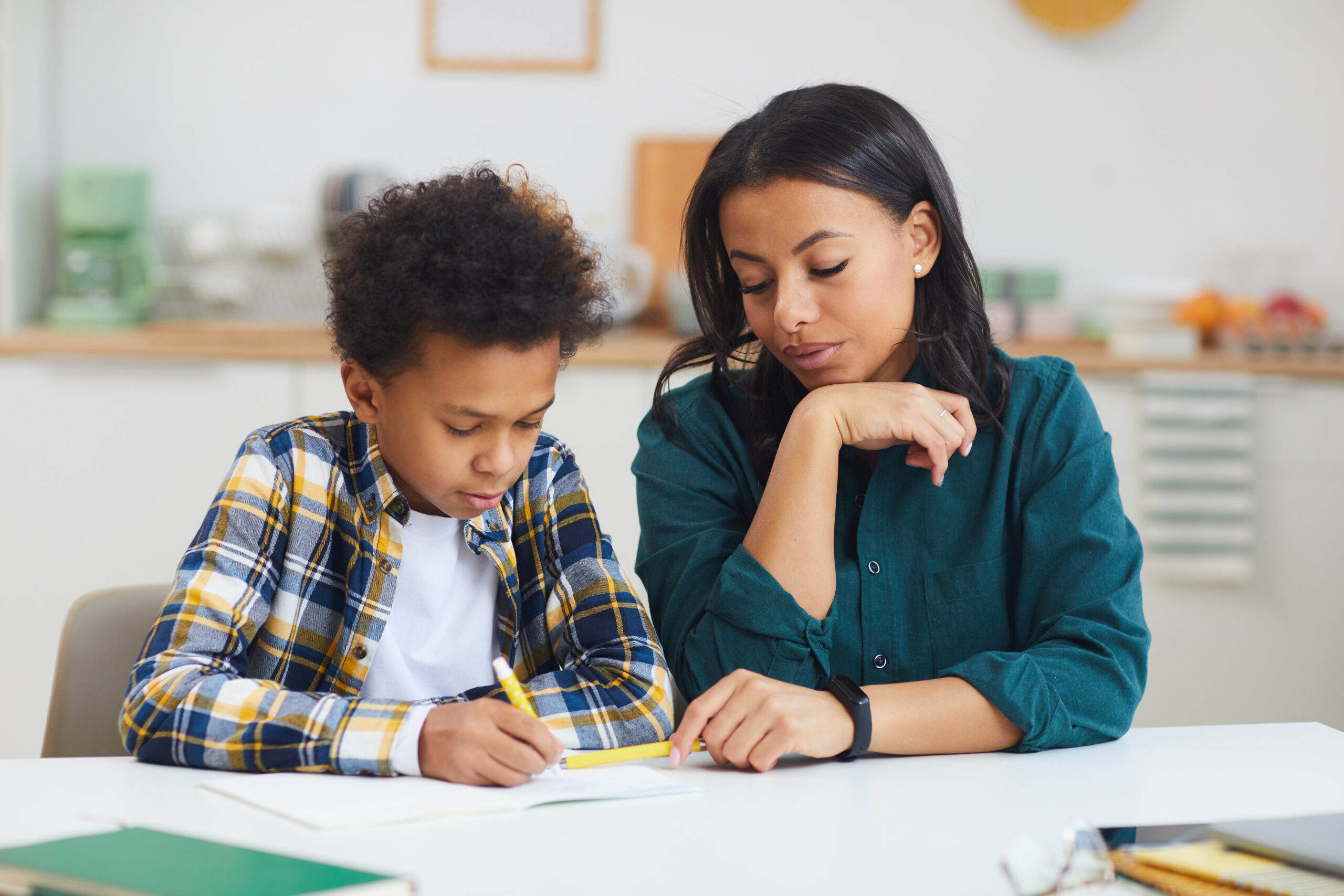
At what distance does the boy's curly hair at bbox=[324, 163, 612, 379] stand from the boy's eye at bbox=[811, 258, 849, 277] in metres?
0.21

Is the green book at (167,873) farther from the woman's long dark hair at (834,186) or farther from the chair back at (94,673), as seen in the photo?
the woman's long dark hair at (834,186)

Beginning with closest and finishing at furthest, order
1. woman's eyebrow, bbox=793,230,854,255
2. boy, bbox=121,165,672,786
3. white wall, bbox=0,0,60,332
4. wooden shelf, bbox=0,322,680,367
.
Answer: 1. boy, bbox=121,165,672,786
2. woman's eyebrow, bbox=793,230,854,255
3. wooden shelf, bbox=0,322,680,367
4. white wall, bbox=0,0,60,332

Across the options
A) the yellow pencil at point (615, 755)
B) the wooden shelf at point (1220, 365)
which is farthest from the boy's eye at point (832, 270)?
the wooden shelf at point (1220, 365)

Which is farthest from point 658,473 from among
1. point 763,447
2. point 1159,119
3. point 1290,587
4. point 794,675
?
point 1159,119

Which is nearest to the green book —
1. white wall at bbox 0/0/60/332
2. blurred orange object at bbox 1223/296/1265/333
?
white wall at bbox 0/0/60/332

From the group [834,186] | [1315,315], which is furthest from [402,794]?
[1315,315]

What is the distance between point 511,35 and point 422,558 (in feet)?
6.98

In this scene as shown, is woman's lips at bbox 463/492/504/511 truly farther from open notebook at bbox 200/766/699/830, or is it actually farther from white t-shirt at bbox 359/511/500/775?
open notebook at bbox 200/766/699/830

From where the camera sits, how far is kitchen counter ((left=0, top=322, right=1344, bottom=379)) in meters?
2.49

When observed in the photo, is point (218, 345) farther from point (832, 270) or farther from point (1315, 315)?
point (1315, 315)

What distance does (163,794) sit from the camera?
2.72 feet

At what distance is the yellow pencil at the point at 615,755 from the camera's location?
0.93 meters

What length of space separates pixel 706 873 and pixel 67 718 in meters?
0.78

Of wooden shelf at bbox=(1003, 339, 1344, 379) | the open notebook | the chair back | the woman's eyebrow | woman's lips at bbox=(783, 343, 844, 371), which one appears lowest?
the chair back
